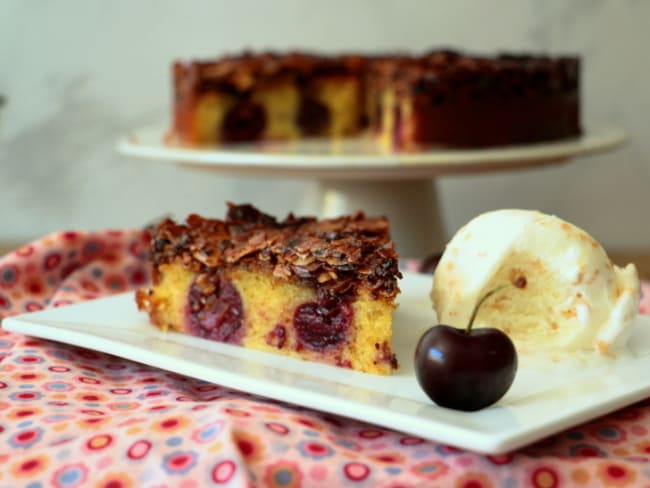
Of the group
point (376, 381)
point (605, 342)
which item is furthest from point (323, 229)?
point (605, 342)

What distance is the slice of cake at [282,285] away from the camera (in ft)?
5.47

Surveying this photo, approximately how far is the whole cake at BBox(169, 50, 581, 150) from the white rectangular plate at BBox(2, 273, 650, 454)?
4.21ft

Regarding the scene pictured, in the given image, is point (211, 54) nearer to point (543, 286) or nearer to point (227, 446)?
point (543, 286)

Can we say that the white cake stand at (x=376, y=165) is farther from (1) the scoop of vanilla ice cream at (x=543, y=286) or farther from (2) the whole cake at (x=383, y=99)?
(1) the scoop of vanilla ice cream at (x=543, y=286)

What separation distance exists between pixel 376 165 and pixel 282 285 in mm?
1011

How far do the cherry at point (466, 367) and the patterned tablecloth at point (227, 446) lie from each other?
0.25 feet

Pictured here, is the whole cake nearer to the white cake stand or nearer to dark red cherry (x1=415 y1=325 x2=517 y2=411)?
the white cake stand

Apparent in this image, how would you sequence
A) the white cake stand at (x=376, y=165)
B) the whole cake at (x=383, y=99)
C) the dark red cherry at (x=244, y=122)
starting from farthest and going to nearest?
1. the dark red cherry at (x=244, y=122)
2. the whole cake at (x=383, y=99)
3. the white cake stand at (x=376, y=165)

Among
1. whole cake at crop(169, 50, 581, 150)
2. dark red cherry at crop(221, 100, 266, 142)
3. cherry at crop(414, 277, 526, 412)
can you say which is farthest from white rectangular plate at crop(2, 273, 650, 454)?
dark red cherry at crop(221, 100, 266, 142)

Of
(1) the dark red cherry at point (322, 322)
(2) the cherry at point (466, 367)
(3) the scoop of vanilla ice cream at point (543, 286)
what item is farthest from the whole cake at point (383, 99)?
(2) the cherry at point (466, 367)

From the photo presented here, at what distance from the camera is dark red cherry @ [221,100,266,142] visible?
3623mm

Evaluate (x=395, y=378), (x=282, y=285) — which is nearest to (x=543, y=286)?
(x=395, y=378)

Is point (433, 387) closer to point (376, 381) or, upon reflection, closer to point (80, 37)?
point (376, 381)

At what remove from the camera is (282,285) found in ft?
5.86
